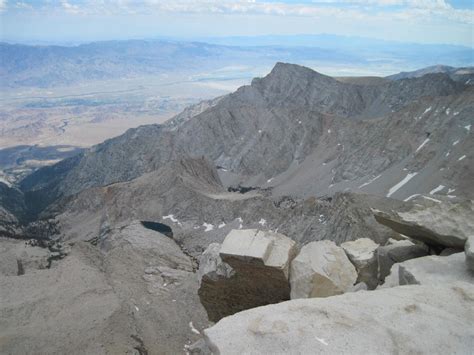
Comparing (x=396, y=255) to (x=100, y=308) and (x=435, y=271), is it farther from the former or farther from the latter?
(x=100, y=308)

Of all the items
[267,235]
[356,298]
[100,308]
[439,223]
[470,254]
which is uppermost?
[470,254]

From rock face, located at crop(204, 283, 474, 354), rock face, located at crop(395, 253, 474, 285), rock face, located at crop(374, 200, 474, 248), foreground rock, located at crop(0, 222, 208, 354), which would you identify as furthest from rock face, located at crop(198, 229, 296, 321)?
foreground rock, located at crop(0, 222, 208, 354)

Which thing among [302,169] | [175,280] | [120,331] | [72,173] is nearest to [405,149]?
[302,169]

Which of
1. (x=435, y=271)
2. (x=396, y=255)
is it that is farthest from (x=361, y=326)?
(x=396, y=255)

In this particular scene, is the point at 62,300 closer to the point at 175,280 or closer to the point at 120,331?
the point at 120,331

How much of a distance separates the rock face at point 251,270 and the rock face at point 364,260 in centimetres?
274

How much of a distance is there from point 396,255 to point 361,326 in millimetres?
6706

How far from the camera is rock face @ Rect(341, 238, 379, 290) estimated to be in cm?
1673

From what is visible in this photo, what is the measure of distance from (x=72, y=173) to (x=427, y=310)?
142591 millimetres

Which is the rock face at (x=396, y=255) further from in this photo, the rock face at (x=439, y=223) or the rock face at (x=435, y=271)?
the rock face at (x=435, y=271)

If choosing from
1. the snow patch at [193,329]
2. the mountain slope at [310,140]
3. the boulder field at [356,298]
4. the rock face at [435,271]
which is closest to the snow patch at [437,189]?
the mountain slope at [310,140]

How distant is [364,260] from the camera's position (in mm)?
18469

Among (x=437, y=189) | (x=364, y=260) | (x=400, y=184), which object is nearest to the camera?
(x=364, y=260)

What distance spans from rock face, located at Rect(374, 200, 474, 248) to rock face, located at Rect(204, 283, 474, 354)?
303 centimetres
